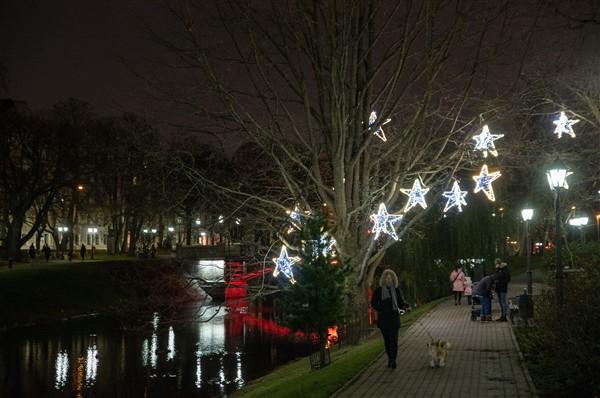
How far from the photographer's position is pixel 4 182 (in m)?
50.3

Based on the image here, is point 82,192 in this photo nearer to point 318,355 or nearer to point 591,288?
point 318,355

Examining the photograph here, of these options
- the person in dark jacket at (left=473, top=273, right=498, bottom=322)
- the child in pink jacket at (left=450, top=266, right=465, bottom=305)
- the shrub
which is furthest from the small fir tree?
the child in pink jacket at (left=450, top=266, right=465, bottom=305)

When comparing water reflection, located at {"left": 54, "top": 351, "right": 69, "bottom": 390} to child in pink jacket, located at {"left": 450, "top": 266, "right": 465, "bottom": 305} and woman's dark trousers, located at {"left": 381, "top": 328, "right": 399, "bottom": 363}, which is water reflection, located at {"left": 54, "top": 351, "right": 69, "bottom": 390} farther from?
child in pink jacket, located at {"left": 450, "top": 266, "right": 465, "bottom": 305}

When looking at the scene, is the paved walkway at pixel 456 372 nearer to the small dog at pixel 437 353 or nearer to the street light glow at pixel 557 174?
the small dog at pixel 437 353

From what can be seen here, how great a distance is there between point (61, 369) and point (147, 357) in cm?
322

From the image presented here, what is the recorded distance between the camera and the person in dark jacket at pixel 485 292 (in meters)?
19.6

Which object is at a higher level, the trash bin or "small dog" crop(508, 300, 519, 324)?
the trash bin

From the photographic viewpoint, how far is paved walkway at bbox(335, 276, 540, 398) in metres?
10.5

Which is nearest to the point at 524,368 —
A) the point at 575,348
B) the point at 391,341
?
the point at 391,341

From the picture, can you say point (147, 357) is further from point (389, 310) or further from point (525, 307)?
point (389, 310)

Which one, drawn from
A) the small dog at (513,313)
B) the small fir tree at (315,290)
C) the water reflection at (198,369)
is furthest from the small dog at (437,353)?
the water reflection at (198,369)

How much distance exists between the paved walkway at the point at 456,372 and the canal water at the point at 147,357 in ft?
19.3

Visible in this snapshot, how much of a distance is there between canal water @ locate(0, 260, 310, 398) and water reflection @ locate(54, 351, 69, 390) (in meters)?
0.03

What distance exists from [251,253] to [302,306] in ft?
22.0
